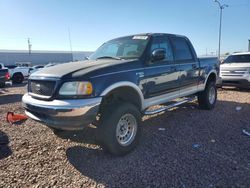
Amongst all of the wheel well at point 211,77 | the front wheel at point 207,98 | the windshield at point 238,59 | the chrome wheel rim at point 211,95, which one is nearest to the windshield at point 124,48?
the front wheel at point 207,98

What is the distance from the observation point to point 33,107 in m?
3.58

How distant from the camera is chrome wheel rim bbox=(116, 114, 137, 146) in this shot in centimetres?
381

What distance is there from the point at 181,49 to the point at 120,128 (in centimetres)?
286

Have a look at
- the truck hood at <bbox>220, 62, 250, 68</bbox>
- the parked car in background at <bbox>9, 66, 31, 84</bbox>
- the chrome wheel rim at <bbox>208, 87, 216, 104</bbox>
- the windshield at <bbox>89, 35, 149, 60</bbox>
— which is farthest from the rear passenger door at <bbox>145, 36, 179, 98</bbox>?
the parked car in background at <bbox>9, 66, 31, 84</bbox>

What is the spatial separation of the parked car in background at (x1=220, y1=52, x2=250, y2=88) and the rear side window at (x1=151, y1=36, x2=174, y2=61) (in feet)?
20.0

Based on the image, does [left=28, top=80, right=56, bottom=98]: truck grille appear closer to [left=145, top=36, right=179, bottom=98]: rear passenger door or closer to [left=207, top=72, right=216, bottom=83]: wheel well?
[left=145, top=36, right=179, bottom=98]: rear passenger door

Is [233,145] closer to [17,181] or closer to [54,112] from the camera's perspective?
[54,112]

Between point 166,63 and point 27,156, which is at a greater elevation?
point 166,63

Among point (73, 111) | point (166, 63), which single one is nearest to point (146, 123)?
point (166, 63)

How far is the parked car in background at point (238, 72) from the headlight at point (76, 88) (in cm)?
854

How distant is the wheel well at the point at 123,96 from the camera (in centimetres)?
378

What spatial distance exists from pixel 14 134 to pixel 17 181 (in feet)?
6.70

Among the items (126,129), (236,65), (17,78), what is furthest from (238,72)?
(17,78)

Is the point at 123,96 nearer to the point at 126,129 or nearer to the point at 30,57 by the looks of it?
the point at 126,129
